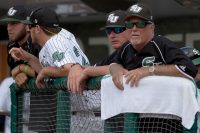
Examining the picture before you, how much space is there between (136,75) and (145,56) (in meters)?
0.32

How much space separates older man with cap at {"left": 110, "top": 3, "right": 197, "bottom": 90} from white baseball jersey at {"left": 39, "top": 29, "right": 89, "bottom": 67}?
55 cm

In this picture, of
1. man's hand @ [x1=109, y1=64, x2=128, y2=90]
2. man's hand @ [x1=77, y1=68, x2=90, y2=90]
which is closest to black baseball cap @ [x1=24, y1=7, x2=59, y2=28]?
man's hand @ [x1=77, y1=68, x2=90, y2=90]

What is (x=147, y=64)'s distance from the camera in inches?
153

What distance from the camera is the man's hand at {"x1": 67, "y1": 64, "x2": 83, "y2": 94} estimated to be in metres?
4.15

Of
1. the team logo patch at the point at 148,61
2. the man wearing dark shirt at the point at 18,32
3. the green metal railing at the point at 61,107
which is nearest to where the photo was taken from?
the green metal railing at the point at 61,107

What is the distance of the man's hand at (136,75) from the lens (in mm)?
3664

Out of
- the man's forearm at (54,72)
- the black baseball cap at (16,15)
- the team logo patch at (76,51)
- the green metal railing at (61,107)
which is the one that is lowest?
the green metal railing at (61,107)

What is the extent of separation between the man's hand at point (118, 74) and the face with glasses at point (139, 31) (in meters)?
0.22

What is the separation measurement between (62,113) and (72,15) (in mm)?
7786

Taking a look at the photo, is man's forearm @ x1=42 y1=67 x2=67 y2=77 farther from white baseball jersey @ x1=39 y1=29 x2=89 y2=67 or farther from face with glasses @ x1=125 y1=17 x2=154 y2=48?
face with glasses @ x1=125 y1=17 x2=154 y2=48

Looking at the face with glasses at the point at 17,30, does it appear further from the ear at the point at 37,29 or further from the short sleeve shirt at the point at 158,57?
the short sleeve shirt at the point at 158,57

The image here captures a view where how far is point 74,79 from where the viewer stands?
13.7 feet

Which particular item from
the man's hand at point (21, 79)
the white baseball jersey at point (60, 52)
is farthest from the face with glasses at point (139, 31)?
the man's hand at point (21, 79)

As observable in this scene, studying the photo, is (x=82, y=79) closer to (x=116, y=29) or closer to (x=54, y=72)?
(x=54, y=72)
